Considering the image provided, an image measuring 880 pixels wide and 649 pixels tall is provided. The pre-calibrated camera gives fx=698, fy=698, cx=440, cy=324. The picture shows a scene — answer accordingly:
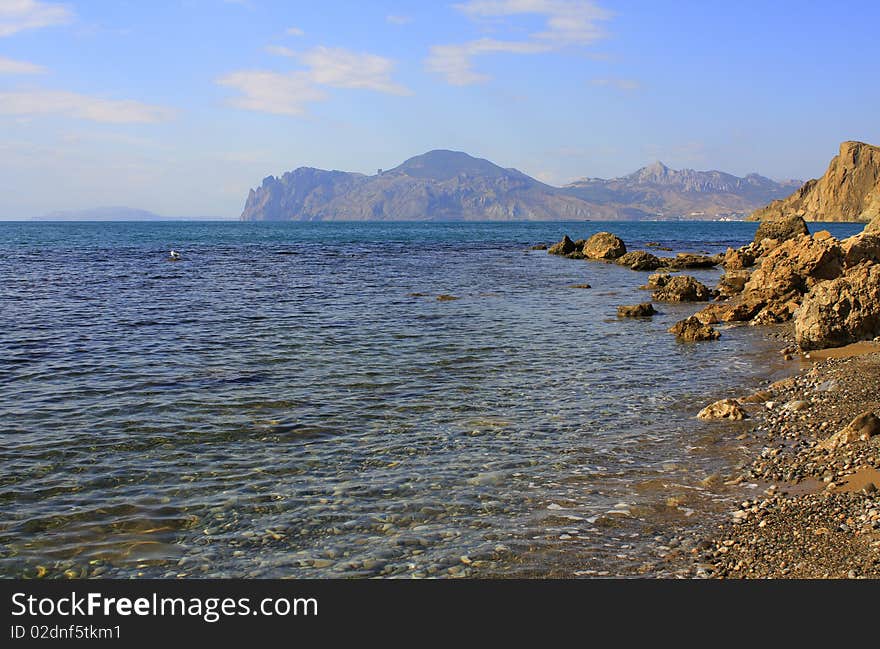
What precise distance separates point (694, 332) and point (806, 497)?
46.5 ft

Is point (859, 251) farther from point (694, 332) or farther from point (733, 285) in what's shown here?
point (694, 332)

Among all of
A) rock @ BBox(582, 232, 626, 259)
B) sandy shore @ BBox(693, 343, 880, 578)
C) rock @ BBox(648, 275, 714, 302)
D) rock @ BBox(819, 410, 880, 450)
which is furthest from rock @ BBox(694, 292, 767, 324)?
rock @ BBox(582, 232, 626, 259)

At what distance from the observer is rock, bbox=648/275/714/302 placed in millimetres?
34031

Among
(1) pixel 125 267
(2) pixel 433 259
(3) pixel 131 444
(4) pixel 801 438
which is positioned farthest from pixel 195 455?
(2) pixel 433 259

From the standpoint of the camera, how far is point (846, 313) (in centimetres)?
1886

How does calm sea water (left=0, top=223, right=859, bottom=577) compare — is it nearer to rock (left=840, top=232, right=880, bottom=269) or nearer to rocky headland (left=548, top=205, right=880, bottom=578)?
rocky headland (left=548, top=205, right=880, bottom=578)

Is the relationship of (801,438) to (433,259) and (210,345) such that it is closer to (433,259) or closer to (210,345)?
(210,345)

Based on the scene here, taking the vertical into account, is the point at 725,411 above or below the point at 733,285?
below

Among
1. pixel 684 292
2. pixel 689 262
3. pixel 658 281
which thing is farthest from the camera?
pixel 689 262

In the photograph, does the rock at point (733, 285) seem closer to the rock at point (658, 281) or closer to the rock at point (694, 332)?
the rock at point (658, 281)

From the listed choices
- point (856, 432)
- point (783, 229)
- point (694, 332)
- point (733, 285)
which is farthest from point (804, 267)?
point (783, 229)

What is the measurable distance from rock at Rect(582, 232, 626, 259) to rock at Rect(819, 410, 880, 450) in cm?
5264

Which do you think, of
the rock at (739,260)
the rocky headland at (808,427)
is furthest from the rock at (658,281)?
the rock at (739,260)

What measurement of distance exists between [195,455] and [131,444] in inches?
53.4
